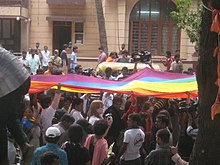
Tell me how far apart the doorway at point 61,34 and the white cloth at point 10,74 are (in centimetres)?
2459

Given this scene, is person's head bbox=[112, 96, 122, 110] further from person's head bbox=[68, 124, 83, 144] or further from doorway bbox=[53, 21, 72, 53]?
doorway bbox=[53, 21, 72, 53]

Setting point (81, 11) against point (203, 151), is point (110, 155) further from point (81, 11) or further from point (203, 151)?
point (81, 11)

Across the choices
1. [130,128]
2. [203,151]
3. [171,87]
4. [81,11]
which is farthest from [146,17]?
[203,151]

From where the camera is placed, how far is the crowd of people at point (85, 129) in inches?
182

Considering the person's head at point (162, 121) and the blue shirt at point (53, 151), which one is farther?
the person's head at point (162, 121)

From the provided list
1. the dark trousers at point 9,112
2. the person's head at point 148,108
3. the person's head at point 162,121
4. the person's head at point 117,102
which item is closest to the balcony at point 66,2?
the person's head at point 117,102

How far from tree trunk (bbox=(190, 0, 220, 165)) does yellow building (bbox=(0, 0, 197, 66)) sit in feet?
73.0

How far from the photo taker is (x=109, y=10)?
1100 inches

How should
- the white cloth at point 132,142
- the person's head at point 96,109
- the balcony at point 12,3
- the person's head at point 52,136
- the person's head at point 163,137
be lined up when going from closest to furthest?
the person's head at point 52,136
the person's head at point 163,137
the white cloth at point 132,142
the person's head at point 96,109
the balcony at point 12,3

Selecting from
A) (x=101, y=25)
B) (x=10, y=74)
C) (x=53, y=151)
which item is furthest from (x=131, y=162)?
(x=101, y=25)

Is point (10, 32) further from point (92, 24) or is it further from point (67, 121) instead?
point (67, 121)

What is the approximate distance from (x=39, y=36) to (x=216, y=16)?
80.0ft

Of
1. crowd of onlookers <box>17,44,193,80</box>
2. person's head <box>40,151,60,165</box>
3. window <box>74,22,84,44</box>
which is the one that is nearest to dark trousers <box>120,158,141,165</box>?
person's head <box>40,151,60,165</box>

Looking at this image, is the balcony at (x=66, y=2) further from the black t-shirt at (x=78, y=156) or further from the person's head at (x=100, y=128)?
the black t-shirt at (x=78, y=156)
